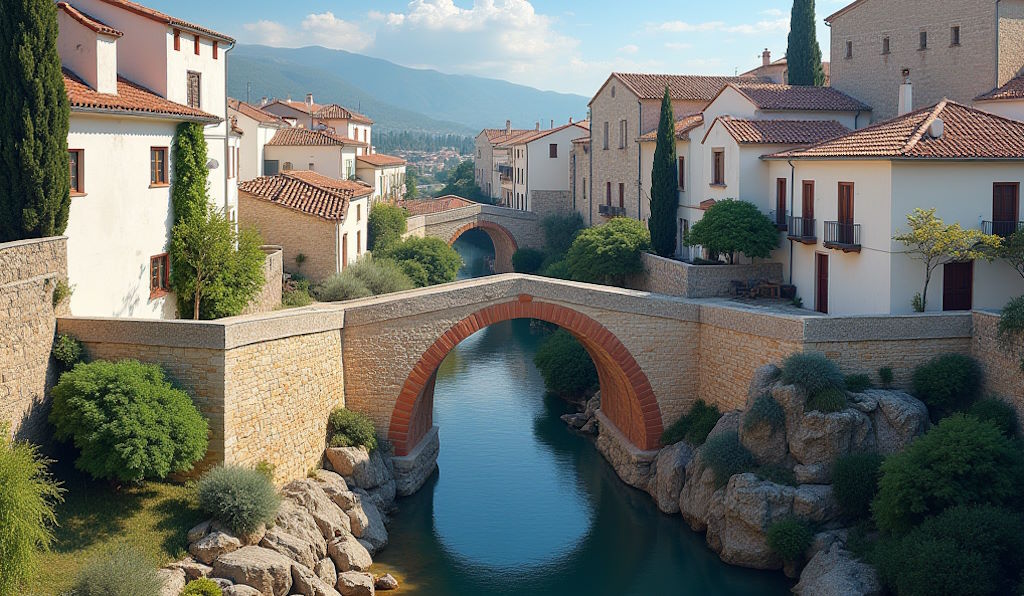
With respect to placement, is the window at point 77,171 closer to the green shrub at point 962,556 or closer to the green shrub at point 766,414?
the green shrub at point 766,414

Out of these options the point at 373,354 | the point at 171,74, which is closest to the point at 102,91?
the point at 171,74

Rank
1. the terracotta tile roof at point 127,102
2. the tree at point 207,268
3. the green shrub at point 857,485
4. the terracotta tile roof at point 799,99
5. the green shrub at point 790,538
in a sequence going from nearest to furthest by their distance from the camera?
the green shrub at point 790,538
the green shrub at point 857,485
the terracotta tile roof at point 127,102
the tree at point 207,268
the terracotta tile roof at point 799,99

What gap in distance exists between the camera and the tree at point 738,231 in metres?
31.1

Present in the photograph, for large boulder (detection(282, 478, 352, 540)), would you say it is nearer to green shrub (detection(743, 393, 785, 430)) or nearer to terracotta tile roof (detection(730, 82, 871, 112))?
green shrub (detection(743, 393, 785, 430))

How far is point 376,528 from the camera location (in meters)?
24.1

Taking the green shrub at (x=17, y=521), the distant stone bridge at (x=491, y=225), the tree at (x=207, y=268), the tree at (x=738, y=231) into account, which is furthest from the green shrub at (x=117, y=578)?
the distant stone bridge at (x=491, y=225)

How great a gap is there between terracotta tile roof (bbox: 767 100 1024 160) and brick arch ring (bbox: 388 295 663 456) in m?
7.37

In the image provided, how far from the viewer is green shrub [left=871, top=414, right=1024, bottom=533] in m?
20.3

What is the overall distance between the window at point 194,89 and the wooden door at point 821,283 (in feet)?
55.5

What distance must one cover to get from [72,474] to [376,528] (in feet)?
21.5

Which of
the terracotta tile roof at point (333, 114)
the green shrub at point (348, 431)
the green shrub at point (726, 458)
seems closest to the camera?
the green shrub at point (726, 458)

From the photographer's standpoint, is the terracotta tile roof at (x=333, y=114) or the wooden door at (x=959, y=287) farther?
the terracotta tile roof at (x=333, y=114)

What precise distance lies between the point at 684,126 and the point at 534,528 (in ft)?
64.7

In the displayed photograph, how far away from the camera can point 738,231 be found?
1227 inches
